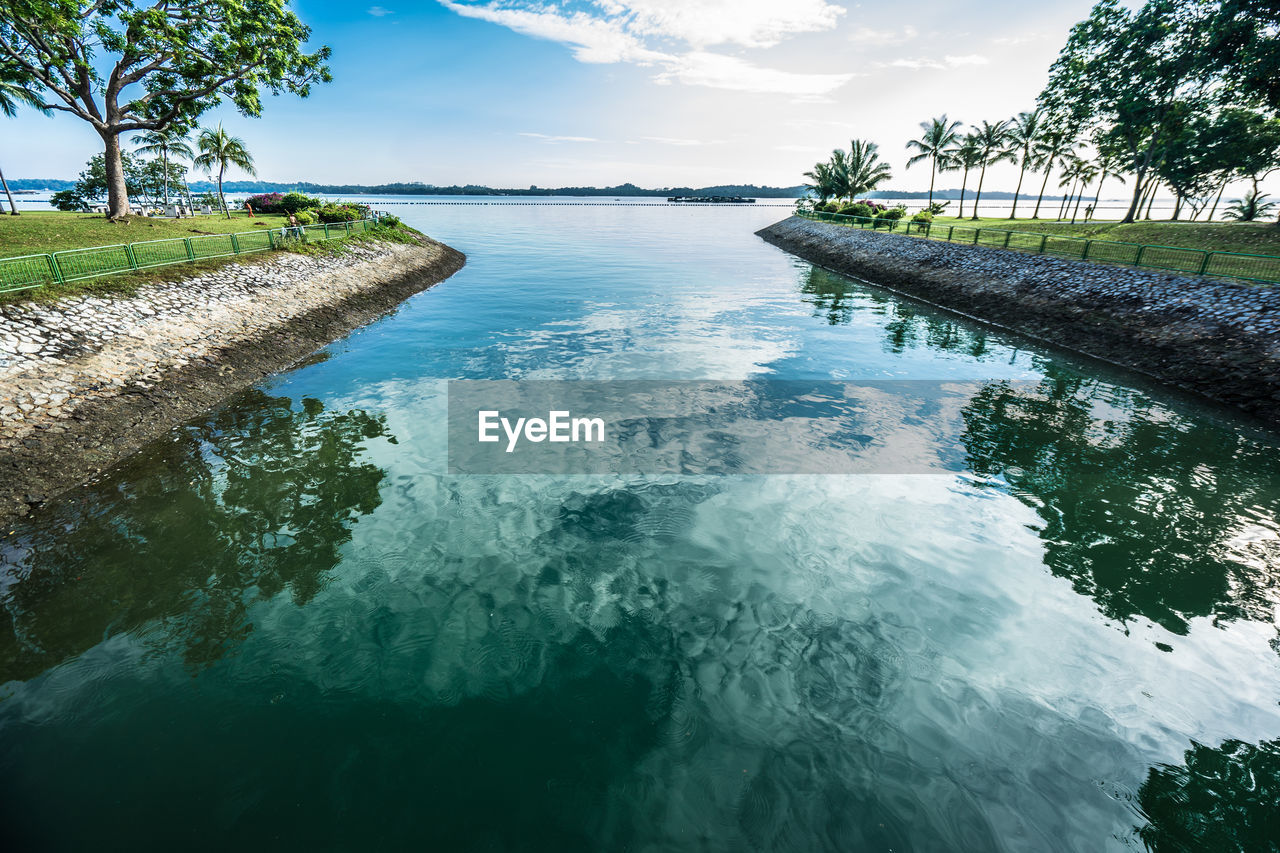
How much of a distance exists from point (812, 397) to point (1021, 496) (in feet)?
22.5

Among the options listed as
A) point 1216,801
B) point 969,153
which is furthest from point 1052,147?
point 1216,801

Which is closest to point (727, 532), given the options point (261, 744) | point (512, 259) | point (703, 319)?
point (261, 744)

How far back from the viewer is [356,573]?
8.80m

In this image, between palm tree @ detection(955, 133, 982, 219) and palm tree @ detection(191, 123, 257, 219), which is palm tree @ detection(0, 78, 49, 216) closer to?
palm tree @ detection(191, 123, 257, 219)

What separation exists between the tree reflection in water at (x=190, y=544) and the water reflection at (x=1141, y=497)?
14.6 m

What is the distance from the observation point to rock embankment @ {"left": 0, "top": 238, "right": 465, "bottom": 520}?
1114 centimetres

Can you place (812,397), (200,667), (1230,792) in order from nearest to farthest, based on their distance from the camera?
(1230,792) → (200,667) → (812,397)

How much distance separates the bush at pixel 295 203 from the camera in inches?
1620

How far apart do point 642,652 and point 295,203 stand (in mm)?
50180

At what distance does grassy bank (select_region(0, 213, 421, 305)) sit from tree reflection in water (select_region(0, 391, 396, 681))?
6.46 m

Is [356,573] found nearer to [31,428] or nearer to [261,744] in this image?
[261,744]

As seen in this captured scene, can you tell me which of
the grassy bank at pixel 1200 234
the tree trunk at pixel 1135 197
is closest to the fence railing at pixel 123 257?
the grassy bank at pixel 1200 234

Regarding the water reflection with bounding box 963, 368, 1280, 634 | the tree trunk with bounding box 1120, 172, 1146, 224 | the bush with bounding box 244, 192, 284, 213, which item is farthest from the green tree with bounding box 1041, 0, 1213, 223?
the bush with bounding box 244, 192, 284, 213

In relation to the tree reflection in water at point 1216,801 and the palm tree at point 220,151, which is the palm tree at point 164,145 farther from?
the tree reflection in water at point 1216,801
